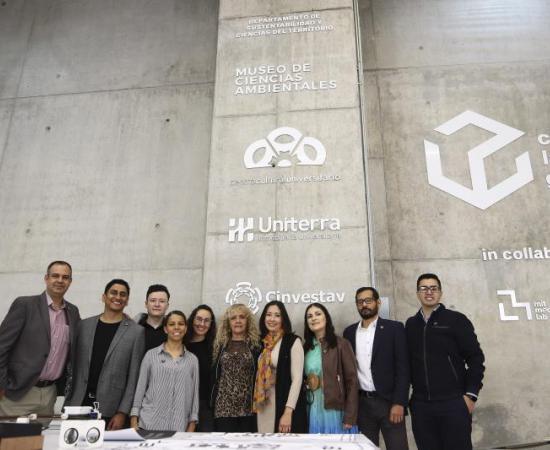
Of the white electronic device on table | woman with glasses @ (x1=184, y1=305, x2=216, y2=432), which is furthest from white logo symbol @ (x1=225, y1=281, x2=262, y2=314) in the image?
the white electronic device on table

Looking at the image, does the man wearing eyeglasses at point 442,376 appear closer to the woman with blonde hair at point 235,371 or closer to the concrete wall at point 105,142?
the woman with blonde hair at point 235,371

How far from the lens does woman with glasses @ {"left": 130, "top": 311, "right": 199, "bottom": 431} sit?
90.9 inches

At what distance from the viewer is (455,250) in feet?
14.2

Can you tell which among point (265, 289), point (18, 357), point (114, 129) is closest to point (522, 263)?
point (265, 289)

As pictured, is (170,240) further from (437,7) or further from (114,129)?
(437,7)

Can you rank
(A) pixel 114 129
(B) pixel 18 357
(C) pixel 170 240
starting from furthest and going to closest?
(A) pixel 114 129, (C) pixel 170 240, (B) pixel 18 357

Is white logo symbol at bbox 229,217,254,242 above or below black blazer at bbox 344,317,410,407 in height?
above

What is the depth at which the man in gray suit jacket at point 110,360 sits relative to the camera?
7.81 feet

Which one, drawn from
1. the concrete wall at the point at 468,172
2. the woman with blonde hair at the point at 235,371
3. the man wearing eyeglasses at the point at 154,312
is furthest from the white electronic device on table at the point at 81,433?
the concrete wall at the point at 468,172

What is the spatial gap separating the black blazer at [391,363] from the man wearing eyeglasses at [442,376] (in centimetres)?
8

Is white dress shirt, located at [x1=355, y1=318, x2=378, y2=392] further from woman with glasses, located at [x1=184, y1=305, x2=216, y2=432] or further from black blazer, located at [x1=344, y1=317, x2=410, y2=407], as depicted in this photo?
woman with glasses, located at [x1=184, y1=305, x2=216, y2=432]

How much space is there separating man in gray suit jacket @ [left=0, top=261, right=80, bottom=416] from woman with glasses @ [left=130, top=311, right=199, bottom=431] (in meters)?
0.45

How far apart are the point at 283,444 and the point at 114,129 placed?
15.3ft

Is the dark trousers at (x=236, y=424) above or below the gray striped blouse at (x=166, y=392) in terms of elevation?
below
